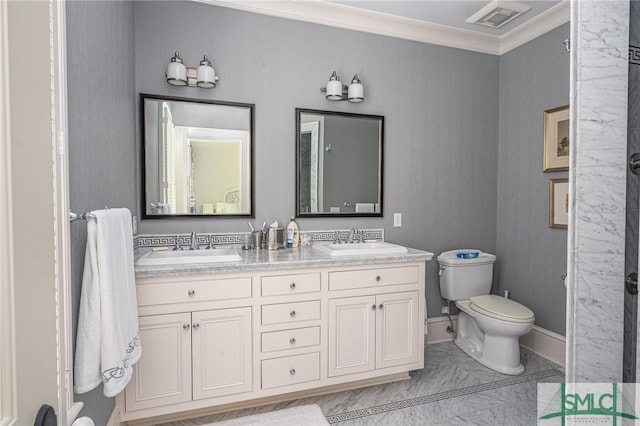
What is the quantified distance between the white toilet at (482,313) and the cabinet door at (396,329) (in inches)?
24.7

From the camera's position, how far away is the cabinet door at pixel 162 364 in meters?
1.84

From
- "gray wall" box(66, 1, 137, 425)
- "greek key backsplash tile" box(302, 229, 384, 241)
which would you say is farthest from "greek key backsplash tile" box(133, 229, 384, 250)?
"gray wall" box(66, 1, 137, 425)

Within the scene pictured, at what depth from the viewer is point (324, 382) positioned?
85.2 inches

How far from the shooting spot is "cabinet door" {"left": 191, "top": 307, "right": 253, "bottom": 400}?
6.33ft

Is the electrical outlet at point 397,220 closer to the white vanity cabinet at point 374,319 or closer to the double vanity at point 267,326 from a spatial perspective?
the double vanity at point 267,326

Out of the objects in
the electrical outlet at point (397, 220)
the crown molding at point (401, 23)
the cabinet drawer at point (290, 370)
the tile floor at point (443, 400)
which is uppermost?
the crown molding at point (401, 23)

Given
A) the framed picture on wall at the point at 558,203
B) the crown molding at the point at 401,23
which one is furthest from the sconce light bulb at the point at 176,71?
the framed picture on wall at the point at 558,203

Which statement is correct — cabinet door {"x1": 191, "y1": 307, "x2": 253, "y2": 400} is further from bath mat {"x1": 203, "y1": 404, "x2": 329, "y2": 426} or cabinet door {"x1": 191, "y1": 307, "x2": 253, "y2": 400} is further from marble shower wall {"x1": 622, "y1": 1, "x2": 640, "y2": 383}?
marble shower wall {"x1": 622, "y1": 1, "x2": 640, "y2": 383}

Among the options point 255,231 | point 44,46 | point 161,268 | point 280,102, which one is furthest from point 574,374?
point 280,102

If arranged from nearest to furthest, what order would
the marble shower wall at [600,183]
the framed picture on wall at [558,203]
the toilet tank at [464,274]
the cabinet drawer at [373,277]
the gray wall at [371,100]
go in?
the marble shower wall at [600,183]
the cabinet drawer at [373,277]
the gray wall at [371,100]
the framed picture on wall at [558,203]
the toilet tank at [464,274]

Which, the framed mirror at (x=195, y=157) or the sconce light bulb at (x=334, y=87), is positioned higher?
the sconce light bulb at (x=334, y=87)

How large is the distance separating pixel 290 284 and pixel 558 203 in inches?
85.9

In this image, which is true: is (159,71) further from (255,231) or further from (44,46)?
(44,46)

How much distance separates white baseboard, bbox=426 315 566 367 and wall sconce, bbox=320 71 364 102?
2006 millimetres
